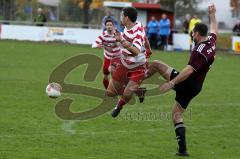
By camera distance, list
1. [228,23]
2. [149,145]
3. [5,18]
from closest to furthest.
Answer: [149,145] → [5,18] → [228,23]

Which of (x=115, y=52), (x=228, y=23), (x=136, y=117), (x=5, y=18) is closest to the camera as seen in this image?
(x=136, y=117)

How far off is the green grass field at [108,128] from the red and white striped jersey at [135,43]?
1.29 meters

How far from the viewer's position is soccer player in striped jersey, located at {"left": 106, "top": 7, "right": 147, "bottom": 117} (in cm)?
1192

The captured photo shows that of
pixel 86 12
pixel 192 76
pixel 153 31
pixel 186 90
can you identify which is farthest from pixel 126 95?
pixel 86 12

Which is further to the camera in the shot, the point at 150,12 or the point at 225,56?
the point at 150,12

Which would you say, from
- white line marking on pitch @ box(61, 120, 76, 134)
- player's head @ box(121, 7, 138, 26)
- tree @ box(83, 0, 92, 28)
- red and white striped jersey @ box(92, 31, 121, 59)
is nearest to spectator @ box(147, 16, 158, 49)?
tree @ box(83, 0, 92, 28)

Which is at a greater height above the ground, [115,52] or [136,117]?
[115,52]

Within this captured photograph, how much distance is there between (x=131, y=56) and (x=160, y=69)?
137 cm

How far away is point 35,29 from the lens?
136 ft

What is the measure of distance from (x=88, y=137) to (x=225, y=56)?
24540 mm

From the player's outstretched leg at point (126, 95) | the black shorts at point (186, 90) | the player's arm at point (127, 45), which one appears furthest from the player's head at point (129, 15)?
the black shorts at point (186, 90)

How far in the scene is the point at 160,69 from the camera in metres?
11.2

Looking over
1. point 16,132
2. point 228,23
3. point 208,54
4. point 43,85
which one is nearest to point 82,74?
point 43,85

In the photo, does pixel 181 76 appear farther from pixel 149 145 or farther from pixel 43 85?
pixel 43 85
